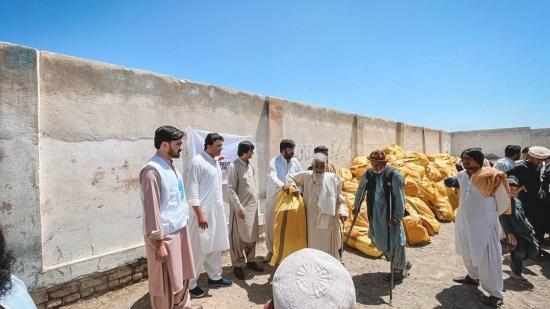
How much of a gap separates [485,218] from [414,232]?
203 centimetres

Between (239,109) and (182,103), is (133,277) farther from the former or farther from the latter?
(239,109)

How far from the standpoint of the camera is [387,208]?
346 cm

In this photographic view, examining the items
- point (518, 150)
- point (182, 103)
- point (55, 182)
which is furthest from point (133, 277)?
point (518, 150)

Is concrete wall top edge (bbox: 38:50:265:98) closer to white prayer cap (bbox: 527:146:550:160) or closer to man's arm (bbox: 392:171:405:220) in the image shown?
man's arm (bbox: 392:171:405:220)

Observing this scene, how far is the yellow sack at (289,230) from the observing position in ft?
11.0

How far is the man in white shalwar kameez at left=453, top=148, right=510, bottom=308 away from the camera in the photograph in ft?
9.66

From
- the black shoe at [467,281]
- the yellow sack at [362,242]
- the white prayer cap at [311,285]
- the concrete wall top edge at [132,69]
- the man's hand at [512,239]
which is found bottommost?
the black shoe at [467,281]

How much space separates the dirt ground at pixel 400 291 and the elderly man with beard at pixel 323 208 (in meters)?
0.70

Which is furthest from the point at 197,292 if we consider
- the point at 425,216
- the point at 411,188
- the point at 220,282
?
the point at 411,188

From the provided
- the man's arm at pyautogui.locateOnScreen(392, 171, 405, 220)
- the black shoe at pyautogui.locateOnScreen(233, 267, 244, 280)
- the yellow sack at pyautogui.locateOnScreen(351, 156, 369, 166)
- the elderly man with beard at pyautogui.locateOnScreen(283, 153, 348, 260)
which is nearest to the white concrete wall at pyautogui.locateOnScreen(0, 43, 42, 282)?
the black shoe at pyautogui.locateOnScreen(233, 267, 244, 280)

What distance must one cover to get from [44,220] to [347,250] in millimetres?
4019

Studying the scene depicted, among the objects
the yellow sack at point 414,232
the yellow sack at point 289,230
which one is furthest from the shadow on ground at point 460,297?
the yellow sack at point 289,230

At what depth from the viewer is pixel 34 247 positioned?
8.78 feet

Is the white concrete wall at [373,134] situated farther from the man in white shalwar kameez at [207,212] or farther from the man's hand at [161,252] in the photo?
the man's hand at [161,252]
